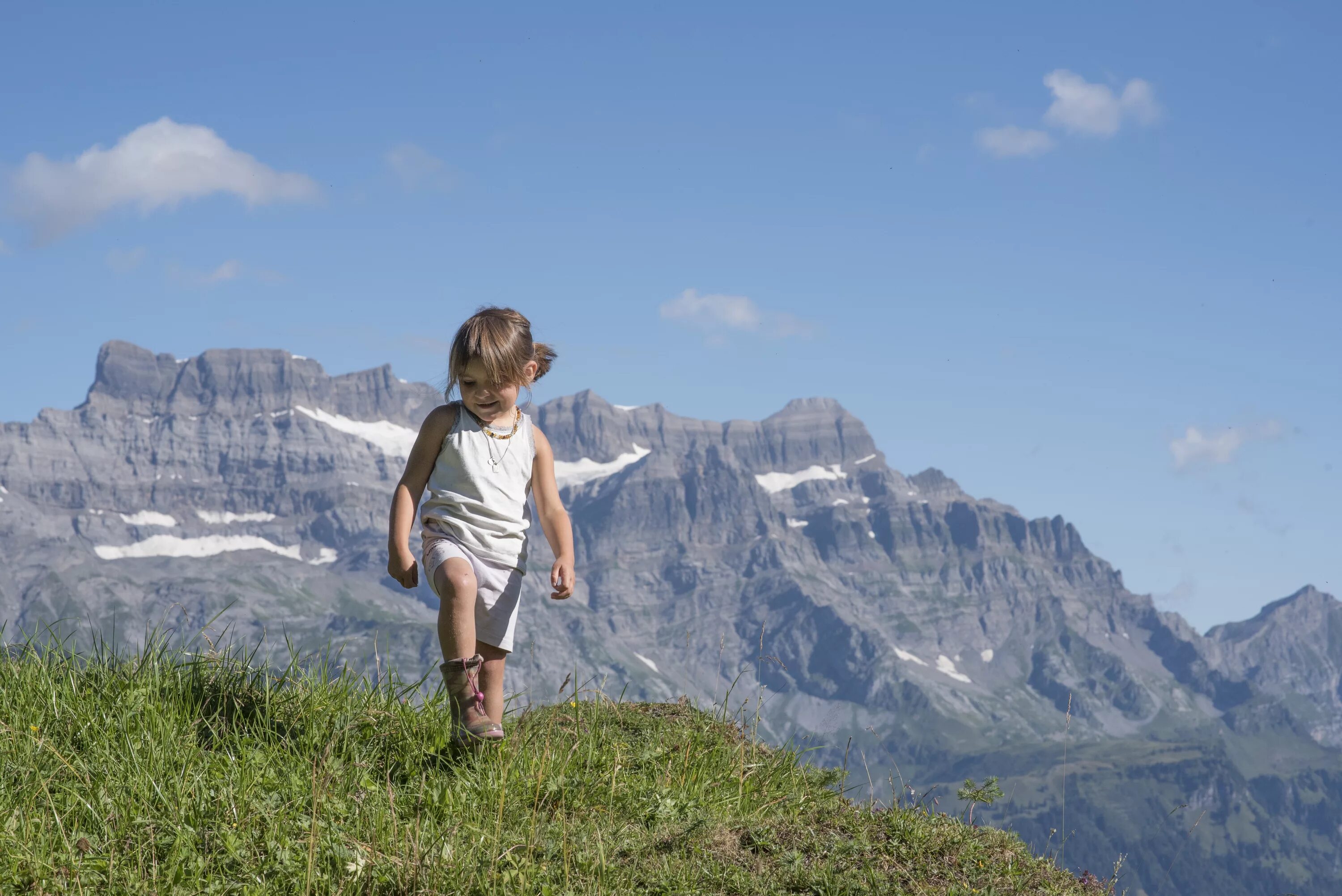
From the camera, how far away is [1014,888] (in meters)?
6.20

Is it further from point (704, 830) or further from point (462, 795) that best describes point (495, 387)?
point (704, 830)

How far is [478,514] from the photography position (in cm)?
695

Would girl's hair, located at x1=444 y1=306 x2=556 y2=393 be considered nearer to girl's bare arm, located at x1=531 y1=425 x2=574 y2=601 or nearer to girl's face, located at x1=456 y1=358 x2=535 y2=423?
girl's face, located at x1=456 y1=358 x2=535 y2=423

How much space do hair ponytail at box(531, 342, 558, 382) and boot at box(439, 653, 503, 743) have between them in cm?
185

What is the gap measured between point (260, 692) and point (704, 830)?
3.00m

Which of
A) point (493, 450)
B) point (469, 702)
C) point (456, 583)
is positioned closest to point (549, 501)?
point (493, 450)

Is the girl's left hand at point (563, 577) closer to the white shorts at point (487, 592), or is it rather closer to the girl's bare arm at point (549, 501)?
the girl's bare arm at point (549, 501)

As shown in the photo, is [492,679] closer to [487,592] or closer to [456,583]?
[487,592]

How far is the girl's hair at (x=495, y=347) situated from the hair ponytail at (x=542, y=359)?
0.06 m

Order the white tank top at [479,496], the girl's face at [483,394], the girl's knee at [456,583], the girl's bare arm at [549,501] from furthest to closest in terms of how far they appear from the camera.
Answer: the girl's bare arm at [549,501] < the girl's face at [483,394] < the white tank top at [479,496] < the girl's knee at [456,583]

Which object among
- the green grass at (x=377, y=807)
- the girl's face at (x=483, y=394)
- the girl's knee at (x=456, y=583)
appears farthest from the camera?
the girl's face at (x=483, y=394)

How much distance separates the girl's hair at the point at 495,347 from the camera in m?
7.02

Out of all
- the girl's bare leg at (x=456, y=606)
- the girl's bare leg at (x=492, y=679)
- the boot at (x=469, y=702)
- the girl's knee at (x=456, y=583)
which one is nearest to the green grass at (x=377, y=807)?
the boot at (x=469, y=702)

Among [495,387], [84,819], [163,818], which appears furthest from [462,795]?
[495,387]
